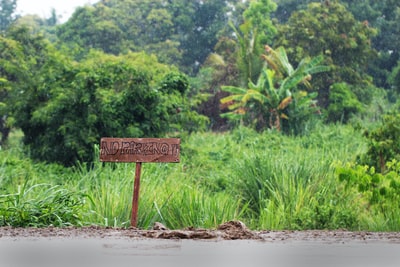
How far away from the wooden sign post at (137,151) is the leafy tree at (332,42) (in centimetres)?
2320

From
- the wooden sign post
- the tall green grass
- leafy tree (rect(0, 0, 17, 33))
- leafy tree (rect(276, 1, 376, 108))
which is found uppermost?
leafy tree (rect(0, 0, 17, 33))

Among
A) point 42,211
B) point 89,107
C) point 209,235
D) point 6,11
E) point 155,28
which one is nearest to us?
point 209,235

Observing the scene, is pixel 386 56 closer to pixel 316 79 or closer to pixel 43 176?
pixel 316 79

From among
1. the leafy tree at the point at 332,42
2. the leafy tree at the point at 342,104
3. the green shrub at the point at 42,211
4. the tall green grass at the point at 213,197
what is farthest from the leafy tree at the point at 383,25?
the green shrub at the point at 42,211

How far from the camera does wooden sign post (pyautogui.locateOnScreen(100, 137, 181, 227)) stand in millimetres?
7844

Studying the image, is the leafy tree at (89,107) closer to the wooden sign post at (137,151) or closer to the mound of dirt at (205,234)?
the wooden sign post at (137,151)

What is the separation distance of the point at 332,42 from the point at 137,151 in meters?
24.5

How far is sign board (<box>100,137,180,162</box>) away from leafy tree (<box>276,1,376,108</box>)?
23195mm

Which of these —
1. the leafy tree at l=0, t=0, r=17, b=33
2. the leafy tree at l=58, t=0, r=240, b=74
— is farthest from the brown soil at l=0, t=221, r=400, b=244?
the leafy tree at l=0, t=0, r=17, b=33

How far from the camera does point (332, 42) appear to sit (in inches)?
1232

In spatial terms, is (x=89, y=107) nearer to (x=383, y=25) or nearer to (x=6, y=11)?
(x=383, y=25)

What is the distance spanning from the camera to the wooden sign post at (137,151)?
7.84 metres

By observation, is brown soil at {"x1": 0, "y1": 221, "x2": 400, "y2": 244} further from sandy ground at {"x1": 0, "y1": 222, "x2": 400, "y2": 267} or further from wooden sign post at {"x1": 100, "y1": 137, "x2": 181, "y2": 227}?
wooden sign post at {"x1": 100, "y1": 137, "x2": 181, "y2": 227}

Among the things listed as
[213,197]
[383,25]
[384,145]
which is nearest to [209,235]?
[213,197]
